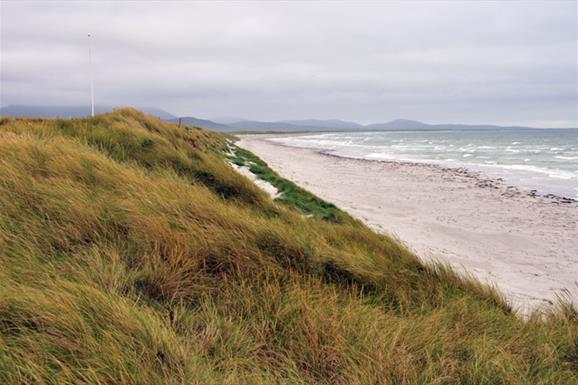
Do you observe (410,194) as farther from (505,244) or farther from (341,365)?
(341,365)

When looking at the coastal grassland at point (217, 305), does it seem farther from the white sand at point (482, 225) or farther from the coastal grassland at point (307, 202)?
the coastal grassland at point (307, 202)

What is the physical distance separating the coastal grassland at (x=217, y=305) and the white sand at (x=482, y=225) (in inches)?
64.1

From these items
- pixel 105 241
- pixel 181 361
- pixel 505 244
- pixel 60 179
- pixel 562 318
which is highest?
pixel 60 179

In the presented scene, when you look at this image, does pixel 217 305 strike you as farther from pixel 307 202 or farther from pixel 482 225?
pixel 482 225

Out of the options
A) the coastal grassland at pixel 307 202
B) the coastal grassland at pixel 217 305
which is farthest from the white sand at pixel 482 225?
the coastal grassland at pixel 217 305

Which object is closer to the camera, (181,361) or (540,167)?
(181,361)

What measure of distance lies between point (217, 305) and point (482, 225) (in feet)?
29.0

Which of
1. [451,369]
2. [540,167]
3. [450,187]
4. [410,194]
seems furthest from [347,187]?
[540,167]

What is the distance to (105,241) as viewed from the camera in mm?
3082

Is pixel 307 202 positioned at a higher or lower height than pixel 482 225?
higher

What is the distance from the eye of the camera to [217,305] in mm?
2422

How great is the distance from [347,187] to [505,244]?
7.63 metres

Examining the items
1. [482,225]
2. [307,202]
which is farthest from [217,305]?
[482,225]

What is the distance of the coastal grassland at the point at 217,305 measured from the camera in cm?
177
